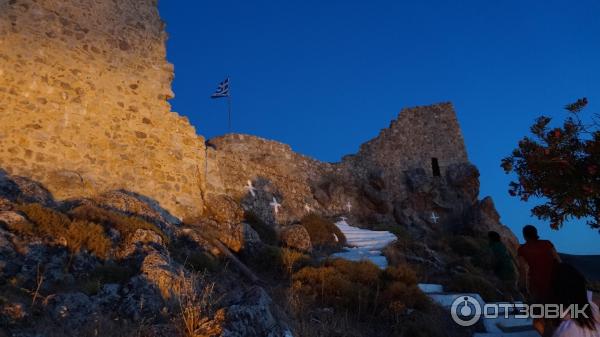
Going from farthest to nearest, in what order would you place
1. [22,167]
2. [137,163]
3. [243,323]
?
[137,163] < [22,167] < [243,323]

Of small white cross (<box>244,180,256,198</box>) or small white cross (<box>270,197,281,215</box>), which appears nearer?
small white cross (<box>244,180,256,198</box>)

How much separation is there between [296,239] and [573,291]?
343 inches

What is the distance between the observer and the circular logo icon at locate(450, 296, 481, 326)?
7660 mm

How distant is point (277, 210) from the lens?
16.4 meters

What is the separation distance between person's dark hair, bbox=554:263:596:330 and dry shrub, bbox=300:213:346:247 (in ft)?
33.2

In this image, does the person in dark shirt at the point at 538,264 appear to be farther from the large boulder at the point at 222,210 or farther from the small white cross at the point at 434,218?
the small white cross at the point at 434,218

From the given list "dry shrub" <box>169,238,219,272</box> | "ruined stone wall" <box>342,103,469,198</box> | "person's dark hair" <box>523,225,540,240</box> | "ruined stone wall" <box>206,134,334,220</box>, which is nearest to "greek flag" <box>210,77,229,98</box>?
"ruined stone wall" <box>206,134,334,220</box>

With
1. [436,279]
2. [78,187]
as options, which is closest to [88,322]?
[78,187]

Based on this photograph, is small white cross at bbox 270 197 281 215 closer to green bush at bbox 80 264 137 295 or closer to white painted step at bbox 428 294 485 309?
white painted step at bbox 428 294 485 309

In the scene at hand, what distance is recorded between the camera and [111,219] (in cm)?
771

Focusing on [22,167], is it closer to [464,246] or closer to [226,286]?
[226,286]

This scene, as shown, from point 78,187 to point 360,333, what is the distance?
6.30 m

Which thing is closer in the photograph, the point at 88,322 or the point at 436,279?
the point at 88,322

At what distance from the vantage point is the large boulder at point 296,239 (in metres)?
11.7
